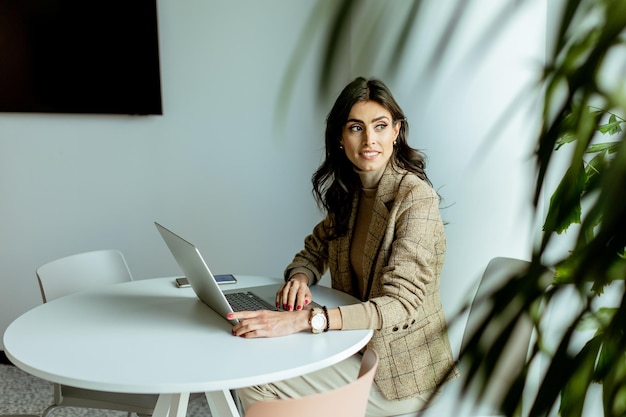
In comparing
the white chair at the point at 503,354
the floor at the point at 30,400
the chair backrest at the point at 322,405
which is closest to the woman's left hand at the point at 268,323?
the chair backrest at the point at 322,405

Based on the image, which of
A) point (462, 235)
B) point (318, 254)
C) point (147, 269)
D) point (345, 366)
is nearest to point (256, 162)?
point (147, 269)

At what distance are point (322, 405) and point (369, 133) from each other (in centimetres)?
111

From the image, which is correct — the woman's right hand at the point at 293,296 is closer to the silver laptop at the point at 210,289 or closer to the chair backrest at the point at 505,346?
the silver laptop at the point at 210,289

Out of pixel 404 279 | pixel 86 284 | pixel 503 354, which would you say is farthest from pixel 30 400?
pixel 503 354

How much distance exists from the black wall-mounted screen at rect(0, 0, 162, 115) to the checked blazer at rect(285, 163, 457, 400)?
1.85 m

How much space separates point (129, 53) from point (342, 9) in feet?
10.6

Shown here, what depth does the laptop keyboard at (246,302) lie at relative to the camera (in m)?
1.83

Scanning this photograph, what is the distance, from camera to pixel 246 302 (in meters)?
1.89

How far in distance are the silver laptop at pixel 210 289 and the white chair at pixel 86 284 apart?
397 millimetres

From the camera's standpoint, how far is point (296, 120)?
3.37 meters

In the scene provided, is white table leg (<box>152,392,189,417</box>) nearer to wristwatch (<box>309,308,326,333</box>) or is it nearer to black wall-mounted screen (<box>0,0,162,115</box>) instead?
wristwatch (<box>309,308,326,333</box>)

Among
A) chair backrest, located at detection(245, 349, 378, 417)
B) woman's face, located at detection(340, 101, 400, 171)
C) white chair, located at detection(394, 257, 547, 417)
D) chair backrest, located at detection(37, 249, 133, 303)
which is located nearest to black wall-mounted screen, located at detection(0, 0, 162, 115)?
chair backrest, located at detection(37, 249, 133, 303)

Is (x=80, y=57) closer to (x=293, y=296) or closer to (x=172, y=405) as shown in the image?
(x=293, y=296)

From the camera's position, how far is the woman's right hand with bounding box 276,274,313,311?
72.4 inches
